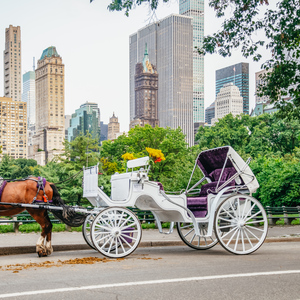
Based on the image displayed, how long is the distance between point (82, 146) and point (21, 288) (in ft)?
130

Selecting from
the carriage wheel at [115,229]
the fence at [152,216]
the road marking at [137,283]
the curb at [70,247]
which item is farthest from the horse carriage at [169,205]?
the fence at [152,216]

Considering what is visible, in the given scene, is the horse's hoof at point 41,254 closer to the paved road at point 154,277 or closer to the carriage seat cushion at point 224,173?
the paved road at point 154,277

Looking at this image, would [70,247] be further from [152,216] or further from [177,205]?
[152,216]

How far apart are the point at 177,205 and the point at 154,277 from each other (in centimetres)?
329

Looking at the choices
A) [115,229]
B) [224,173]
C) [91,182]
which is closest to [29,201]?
[91,182]

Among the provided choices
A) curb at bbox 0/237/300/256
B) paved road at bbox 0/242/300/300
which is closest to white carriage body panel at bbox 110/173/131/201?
paved road at bbox 0/242/300/300

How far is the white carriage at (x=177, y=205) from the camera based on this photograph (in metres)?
9.95

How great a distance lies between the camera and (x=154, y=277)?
24.5 ft

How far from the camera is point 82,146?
46.1m

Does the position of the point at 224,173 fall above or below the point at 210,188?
above

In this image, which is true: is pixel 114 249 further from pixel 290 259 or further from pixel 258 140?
pixel 258 140

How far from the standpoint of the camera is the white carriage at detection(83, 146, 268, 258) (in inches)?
392

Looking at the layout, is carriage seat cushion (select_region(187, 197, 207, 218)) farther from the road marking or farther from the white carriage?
the road marking

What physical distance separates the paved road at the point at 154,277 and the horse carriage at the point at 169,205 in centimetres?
45
